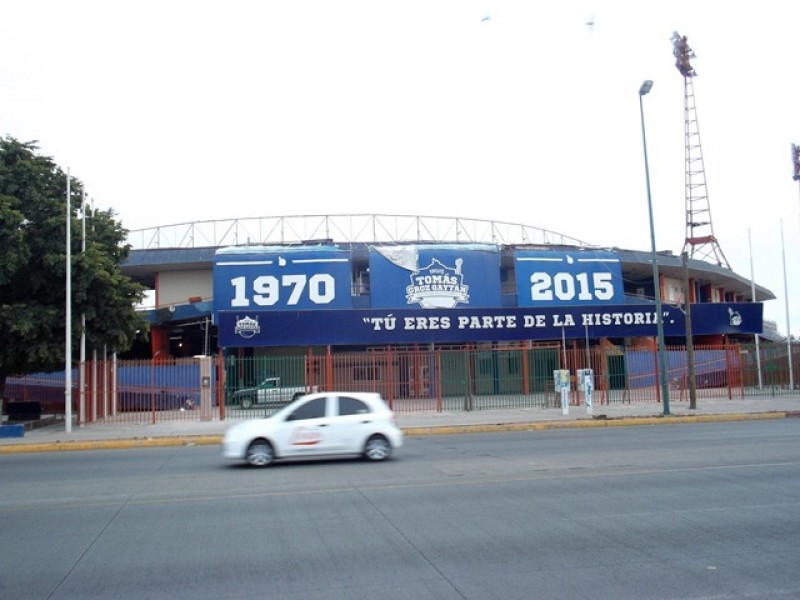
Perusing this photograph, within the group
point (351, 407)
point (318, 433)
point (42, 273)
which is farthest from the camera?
point (42, 273)

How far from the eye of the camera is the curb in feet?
69.1

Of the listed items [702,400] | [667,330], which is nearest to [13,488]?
[702,400]

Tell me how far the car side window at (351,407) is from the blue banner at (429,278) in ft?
Result: 70.3

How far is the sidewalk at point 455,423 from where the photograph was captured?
71.0 feet

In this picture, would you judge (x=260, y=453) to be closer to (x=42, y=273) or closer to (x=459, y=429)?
(x=459, y=429)

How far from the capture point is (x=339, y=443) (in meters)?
15.4

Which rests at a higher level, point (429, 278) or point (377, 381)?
point (429, 278)

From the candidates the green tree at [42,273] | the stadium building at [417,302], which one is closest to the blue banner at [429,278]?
the stadium building at [417,302]

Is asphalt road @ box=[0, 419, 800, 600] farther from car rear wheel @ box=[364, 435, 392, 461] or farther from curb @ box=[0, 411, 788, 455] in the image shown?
curb @ box=[0, 411, 788, 455]

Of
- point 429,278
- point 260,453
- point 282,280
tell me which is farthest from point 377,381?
point 260,453

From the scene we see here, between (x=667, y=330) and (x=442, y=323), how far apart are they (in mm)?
11198

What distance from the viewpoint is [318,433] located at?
15336 millimetres

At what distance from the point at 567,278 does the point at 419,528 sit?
103ft

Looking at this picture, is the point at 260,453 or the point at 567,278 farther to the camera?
the point at 567,278
